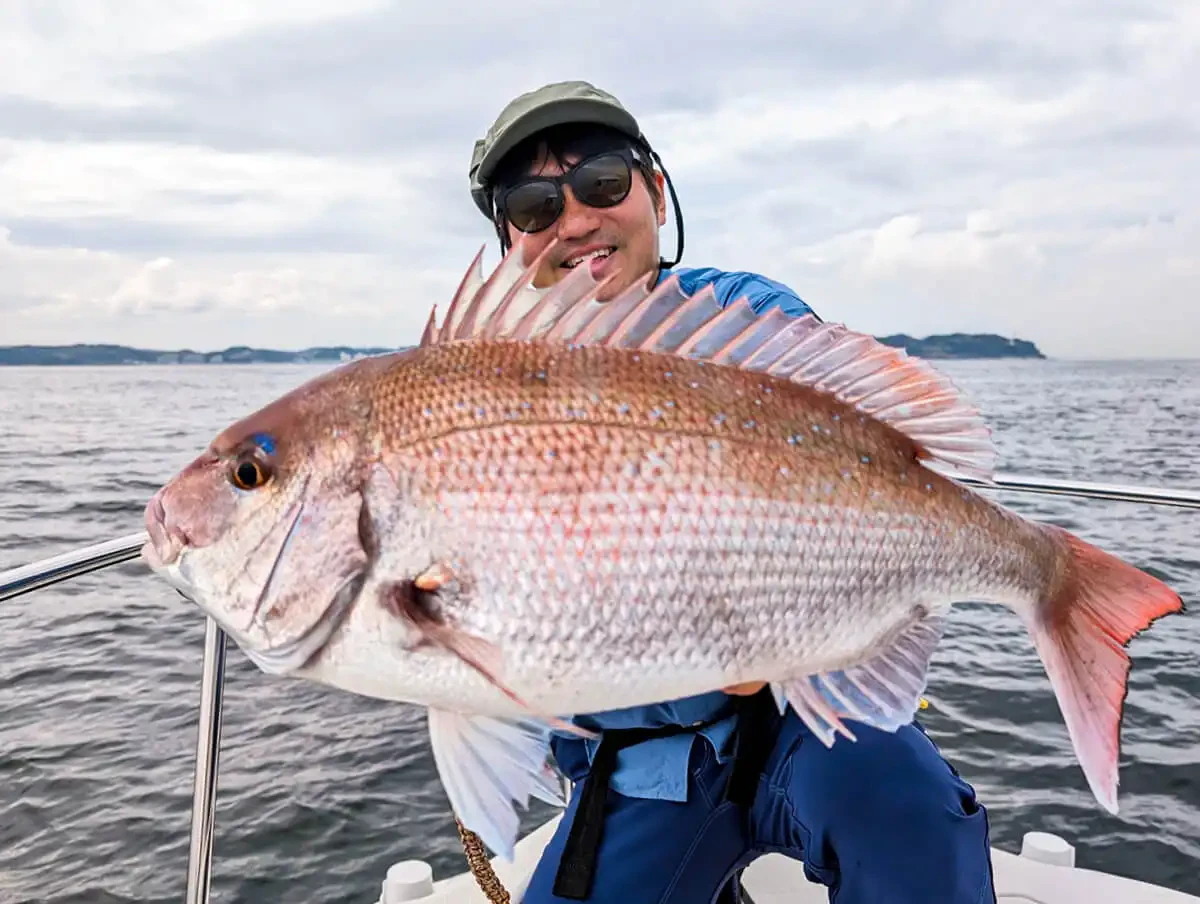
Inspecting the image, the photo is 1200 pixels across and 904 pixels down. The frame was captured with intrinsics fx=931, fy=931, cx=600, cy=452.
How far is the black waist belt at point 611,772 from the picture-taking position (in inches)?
86.2

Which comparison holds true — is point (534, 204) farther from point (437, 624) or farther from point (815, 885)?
point (815, 885)

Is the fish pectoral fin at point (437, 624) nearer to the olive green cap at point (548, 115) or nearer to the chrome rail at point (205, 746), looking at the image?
the chrome rail at point (205, 746)

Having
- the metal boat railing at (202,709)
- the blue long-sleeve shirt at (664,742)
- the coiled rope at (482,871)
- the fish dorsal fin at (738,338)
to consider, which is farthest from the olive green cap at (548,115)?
the coiled rope at (482,871)

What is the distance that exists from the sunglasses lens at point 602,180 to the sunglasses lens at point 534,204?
0.22 feet

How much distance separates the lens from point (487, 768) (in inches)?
60.6

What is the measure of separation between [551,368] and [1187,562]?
1114 centimetres

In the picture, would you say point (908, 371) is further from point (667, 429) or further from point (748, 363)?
point (667, 429)

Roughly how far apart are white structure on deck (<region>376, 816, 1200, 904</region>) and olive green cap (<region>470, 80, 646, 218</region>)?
2079 millimetres

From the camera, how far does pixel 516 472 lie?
1.51 meters

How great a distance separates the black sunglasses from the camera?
2633 millimetres

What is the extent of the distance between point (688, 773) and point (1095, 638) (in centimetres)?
96

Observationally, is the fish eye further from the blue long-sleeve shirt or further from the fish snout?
the blue long-sleeve shirt

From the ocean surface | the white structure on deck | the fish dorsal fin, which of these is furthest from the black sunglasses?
the ocean surface

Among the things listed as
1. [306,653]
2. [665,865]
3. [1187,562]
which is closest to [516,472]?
[306,653]
